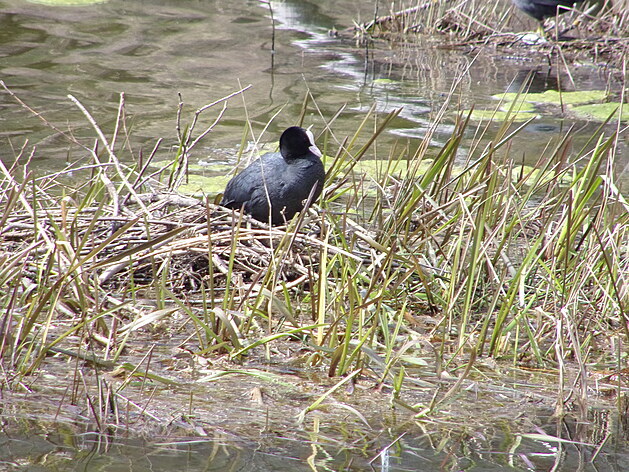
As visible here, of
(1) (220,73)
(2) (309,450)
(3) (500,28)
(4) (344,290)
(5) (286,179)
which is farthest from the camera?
(3) (500,28)

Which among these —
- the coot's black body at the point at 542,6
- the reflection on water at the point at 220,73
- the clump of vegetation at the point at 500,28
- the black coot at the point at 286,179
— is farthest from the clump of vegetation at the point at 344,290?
the clump of vegetation at the point at 500,28

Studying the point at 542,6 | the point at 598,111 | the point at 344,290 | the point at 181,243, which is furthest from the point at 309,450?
the point at 542,6

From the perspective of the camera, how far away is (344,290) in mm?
3338

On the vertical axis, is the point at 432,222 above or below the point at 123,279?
above

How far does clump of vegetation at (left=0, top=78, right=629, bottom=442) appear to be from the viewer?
2977mm

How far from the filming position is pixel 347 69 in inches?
427

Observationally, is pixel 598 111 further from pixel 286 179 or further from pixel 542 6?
pixel 286 179

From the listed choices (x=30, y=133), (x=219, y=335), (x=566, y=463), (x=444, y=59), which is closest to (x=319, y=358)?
(x=219, y=335)

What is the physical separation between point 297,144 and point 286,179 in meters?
0.19

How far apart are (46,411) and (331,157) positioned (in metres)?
4.20

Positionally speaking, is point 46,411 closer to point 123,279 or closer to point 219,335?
point 219,335

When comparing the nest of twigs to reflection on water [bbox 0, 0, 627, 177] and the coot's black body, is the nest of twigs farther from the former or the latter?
the coot's black body

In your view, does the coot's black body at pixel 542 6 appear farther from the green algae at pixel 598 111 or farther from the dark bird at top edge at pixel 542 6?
the green algae at pixel 598 111

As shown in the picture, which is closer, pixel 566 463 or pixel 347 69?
pixel 566 463
